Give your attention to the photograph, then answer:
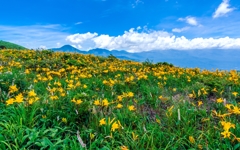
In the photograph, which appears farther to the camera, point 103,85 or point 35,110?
point 103,85

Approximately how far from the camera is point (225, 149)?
2758mm

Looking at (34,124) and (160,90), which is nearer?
(34,124)

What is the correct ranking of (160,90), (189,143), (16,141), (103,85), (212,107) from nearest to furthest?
(16,141) → (189,143) → (212,107) → (160,90) → (103,85)

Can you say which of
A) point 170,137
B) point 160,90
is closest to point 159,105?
point 160,90

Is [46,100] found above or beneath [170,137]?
above

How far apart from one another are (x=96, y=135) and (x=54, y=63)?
297 inches

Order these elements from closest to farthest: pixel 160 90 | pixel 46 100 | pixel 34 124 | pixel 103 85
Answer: pixel 34 124, pixel 46 100, pixel 160 90, pixel 103 85

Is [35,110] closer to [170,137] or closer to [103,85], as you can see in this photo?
[170,137]

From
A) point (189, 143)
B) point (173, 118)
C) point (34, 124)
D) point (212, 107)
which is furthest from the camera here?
point (212, 107)

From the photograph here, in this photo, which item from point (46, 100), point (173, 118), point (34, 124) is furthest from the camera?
point (46, 100)

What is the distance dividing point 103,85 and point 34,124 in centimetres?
310

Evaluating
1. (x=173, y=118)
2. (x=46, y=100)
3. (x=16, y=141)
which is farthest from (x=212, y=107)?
(x=16, y=141)

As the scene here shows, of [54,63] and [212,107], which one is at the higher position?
[54,63]

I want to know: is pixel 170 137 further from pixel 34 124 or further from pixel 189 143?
pixel 34 124
